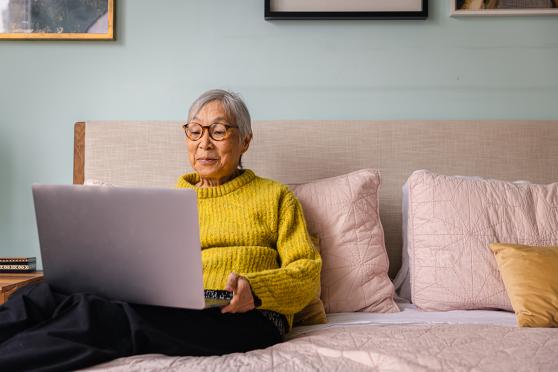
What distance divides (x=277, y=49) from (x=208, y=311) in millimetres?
1295

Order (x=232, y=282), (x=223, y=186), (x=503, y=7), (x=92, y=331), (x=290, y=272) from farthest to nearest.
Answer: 1. (x=503, y=7)
2. (x=223, y=186)
3. (x=290, y=272)
4. (x=232, y=282)
5. (x=92, y=331)

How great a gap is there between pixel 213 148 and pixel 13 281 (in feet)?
2.32

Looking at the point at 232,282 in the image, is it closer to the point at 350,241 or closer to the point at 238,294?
the point at 238,294

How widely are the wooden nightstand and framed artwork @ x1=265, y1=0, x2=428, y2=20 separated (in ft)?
4.17

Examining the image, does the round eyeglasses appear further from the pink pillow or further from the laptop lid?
the laptop lid

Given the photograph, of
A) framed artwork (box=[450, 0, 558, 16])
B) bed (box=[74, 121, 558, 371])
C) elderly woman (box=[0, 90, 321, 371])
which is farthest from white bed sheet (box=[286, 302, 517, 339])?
framed artwork (box=[450, 0, 558, 16])

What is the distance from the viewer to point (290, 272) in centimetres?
147

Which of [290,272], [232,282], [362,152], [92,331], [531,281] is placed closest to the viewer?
[92,331]

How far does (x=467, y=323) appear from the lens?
1.59 meters

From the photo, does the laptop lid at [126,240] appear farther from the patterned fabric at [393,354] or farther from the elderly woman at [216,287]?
the patterned fabric at [393,354]

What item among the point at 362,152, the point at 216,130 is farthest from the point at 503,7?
the point at 216,130

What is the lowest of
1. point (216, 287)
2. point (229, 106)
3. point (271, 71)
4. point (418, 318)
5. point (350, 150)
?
point (418, 318)

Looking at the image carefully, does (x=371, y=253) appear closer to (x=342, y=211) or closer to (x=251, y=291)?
(x=342, y=211)

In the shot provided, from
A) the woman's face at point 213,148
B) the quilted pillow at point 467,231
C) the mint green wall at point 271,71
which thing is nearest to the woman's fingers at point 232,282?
the woman's face at point 213,148
